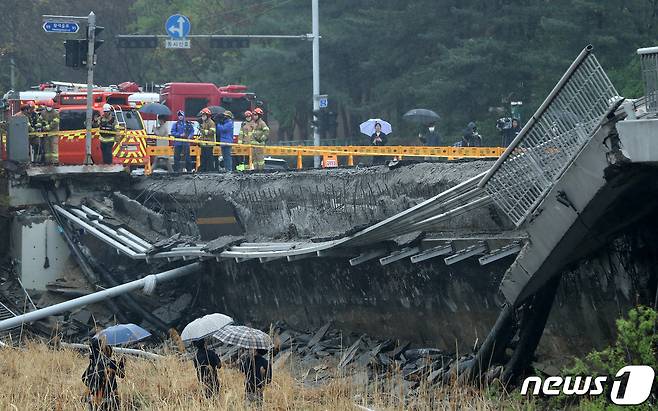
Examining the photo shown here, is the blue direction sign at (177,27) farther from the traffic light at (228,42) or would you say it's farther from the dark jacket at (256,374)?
the dark jacket at (256,374)

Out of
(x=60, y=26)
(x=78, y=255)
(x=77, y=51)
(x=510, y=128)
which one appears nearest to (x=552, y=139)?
(x=78, y=255)

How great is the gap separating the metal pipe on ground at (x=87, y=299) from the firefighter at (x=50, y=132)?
6.87 m

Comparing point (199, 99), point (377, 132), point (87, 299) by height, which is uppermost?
point (199, 99)

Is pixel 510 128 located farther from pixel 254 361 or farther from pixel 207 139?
pixel 254 361

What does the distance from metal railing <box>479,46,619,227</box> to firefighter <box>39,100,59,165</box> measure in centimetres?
1556

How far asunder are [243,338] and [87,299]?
26.1 feet

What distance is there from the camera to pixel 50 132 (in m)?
26.0

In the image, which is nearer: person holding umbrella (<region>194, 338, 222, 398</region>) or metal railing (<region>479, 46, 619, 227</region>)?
metal railing (<region>479, 46, 619, 227</region>)

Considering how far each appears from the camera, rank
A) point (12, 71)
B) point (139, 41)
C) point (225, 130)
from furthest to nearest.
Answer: point (12, 71) → point (139, 41) → point (225, 130)

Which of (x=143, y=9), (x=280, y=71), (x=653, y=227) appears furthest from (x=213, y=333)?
(x=143, y=9)

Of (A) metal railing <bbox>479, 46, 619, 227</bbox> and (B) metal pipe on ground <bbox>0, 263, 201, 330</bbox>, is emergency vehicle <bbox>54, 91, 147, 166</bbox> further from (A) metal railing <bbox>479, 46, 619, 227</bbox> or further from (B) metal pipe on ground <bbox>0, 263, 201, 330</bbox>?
(A) metal railing <bbox>479, 46, 619, 227</bbox>

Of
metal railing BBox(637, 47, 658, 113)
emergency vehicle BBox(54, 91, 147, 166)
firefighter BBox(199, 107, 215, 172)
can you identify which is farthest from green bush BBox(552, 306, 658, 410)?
emergency vehicle BBox(54, 91, 147, 166)

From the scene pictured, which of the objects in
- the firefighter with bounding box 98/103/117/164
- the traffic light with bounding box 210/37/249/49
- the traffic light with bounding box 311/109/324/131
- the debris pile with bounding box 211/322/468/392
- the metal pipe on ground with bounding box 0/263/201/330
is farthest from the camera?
the traffic light with bounding box 210/37/249/49

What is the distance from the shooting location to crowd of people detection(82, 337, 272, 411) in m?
12.3
